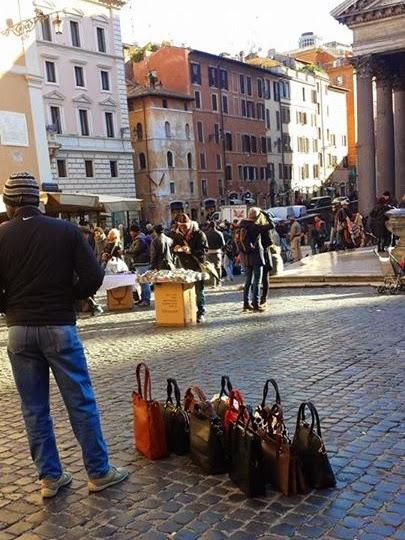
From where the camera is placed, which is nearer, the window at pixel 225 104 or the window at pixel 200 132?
the window at pixel 200 132

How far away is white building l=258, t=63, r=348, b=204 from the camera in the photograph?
228 ft

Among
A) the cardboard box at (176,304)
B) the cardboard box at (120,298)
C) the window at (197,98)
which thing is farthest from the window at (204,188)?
the cardboard box at (176,304)

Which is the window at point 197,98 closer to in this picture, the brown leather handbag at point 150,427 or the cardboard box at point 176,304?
the cardboard box at point 176,304

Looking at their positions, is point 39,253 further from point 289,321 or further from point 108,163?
point 108,163

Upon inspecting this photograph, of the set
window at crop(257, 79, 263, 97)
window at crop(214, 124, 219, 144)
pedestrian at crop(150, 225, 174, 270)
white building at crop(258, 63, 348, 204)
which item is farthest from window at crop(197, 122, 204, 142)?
pedestrian at crop(150, 225, 174, 270)

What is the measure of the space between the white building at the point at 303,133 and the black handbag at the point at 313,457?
213 ft

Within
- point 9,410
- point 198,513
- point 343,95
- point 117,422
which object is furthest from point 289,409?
point 343,95

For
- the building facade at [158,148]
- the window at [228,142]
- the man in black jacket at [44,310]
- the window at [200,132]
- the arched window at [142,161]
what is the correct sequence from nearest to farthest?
the man in black jacket at [44,310] → the building facade at [158,148] → the arched window at [142,161] → the window at [200,132] → the window at [228,142]

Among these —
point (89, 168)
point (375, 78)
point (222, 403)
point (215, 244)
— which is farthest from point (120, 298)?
point (89, 168)

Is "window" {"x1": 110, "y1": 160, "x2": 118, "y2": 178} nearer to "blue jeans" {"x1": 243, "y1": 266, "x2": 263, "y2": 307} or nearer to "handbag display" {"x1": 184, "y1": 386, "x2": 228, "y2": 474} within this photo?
"blue jeans" {"x1": 243, "y1": 266, "x2": 263, "y2": 307}

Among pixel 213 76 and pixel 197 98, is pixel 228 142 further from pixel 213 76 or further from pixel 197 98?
pixel 213 76

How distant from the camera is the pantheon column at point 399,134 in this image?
34.4 metres

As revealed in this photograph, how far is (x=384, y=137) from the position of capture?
31.8 meters

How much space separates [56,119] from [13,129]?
2046 cm
